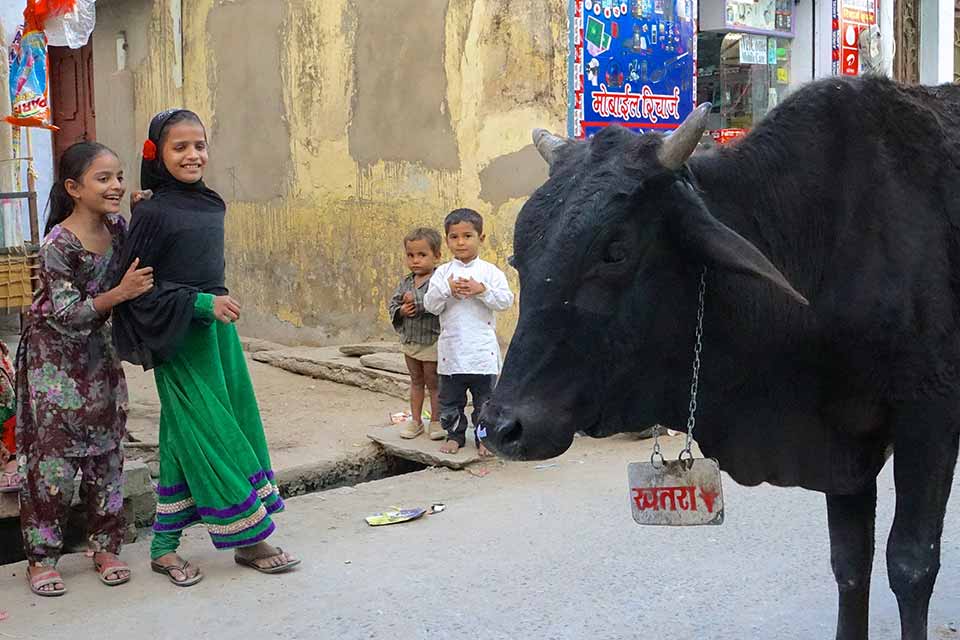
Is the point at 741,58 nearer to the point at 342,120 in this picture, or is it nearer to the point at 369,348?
the point at 342,120

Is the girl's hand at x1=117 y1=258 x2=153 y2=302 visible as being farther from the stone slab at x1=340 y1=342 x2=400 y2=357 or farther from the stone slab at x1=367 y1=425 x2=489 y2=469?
the stone slab at x1=340 y1=342 x2=400 y2=357

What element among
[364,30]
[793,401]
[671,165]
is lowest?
[793,401]

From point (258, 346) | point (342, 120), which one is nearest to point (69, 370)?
point (342, 120)

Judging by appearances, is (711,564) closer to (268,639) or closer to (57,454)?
(268,639)

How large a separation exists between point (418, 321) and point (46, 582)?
282 centimetres

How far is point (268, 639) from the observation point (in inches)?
159

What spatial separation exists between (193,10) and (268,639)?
26.5 feet

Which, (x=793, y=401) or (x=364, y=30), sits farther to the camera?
(x=364, y=30)

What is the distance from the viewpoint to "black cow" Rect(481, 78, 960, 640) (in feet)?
8.95

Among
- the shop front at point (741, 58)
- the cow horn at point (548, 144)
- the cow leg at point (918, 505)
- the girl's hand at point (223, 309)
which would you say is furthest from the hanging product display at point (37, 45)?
the cow leg at point (918, 505)

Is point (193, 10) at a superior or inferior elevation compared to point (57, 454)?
superior

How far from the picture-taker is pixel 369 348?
870 centimetres

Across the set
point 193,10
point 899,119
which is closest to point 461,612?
point 899,119

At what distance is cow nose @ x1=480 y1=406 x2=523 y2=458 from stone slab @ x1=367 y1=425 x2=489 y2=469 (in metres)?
3.73
